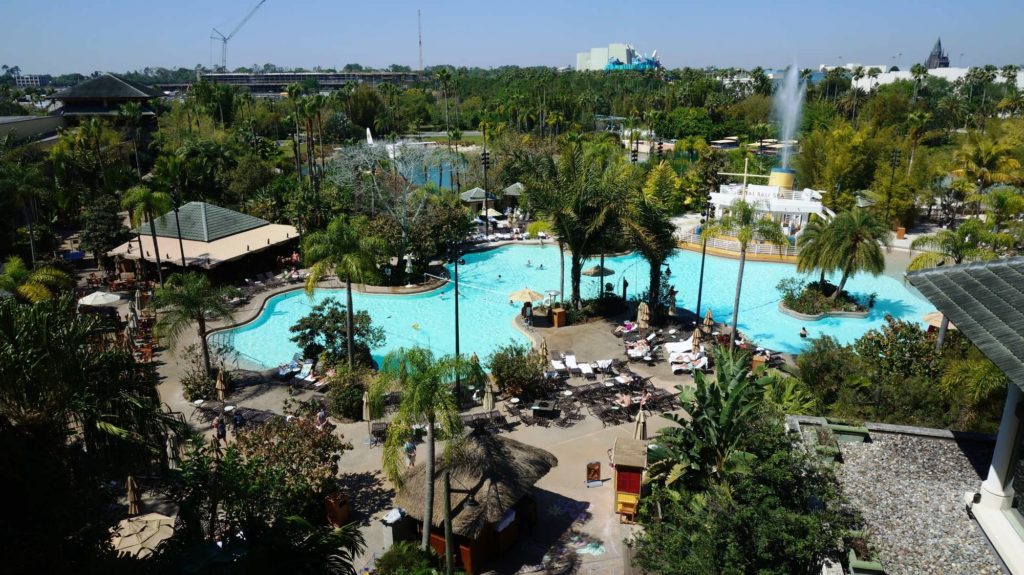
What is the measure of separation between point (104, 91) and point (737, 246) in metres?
57.2

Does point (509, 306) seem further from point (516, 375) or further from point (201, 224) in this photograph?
point (201, 224)

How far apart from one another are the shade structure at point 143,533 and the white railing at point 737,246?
93.3ft

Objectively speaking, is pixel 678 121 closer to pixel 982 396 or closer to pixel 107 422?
pixel 982 396

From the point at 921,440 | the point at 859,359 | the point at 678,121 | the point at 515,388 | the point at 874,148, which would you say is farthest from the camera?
the point at 678,121

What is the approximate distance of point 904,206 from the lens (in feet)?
126

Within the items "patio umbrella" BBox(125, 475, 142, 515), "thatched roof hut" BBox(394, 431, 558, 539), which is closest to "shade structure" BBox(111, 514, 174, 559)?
"patio umbrella" BBox(125, 475, 142, 515)

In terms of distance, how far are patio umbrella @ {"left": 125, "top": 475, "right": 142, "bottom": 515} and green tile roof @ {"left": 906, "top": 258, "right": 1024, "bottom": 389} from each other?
14.9 meters

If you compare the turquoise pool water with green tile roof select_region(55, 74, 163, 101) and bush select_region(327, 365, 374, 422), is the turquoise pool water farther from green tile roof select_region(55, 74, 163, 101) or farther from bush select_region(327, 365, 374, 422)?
green tile roof select_region(55, 74, 163, 101)

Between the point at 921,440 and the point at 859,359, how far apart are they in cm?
593

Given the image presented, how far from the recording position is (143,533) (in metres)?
11.8

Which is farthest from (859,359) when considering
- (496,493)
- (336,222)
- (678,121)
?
(678,121)

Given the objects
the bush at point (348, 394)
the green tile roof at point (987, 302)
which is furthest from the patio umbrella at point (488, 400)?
the green tile roof at point (987, 302)

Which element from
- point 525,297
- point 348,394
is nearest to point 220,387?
point 348,394

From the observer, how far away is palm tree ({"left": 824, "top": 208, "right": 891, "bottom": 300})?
85.3 ft
